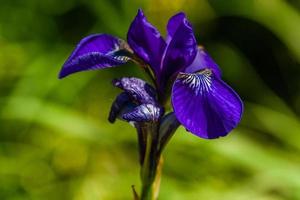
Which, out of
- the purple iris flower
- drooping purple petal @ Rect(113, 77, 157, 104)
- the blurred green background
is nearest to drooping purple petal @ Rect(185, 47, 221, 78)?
the purple iris flower

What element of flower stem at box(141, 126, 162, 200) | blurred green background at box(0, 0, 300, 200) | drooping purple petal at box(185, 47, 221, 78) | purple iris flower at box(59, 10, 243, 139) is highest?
purple iris flower at box(59, 10, 243, 139)

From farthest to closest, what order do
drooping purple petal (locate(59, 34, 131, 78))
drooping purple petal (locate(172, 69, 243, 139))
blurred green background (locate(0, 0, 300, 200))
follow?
blurred green background (locate(0, 0, 300, 200)), drooping purple petal (locate(59, 34, 131, 78)), drooping purple petal (locate(172, 69, 243, 139))

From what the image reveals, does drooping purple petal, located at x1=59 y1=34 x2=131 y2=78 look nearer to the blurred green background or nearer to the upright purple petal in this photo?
the upright purple petal

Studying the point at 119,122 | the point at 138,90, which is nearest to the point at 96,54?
the point at 138,90

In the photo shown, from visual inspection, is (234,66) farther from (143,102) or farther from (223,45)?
(143,102)

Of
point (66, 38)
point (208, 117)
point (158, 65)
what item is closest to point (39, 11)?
point (66, 38)

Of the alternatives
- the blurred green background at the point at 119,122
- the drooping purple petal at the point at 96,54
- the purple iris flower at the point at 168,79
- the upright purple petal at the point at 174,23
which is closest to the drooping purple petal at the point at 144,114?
the purple iris flower at the point at 168,79

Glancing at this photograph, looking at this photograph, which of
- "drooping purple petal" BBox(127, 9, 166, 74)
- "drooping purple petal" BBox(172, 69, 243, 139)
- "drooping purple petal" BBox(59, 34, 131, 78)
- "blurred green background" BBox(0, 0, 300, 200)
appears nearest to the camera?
"drooping purple petal" BBox(172, 69, 243, 139)

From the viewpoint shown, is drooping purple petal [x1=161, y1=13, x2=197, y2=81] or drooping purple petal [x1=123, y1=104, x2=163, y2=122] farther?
drooping purple petal [x1=161, y1=13, x2=197, y2=81]

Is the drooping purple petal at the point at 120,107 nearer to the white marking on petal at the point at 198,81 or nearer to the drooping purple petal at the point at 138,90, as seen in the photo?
the drooping purple petal at the point at 138,90
